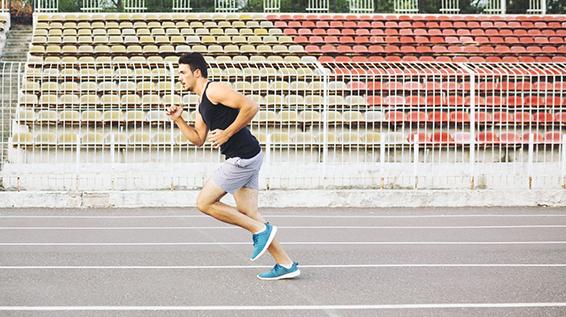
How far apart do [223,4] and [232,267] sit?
877 inches

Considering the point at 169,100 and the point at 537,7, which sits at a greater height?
the point at 537,7

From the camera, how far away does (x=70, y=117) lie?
61.2 ft

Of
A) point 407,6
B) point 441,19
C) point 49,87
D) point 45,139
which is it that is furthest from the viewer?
point 407,6

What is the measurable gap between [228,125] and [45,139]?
10.8 m

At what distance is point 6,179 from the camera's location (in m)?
16.2

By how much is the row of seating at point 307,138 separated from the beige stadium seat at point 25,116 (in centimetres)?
64

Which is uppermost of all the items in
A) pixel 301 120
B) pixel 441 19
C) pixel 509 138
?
pixel 441 19

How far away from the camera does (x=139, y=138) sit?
58.2 ft

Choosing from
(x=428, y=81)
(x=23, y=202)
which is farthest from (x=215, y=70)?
(x=23, y=202)

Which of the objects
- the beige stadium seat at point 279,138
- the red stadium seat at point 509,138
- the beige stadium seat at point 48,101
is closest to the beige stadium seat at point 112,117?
the beige stadium seat at point 48,101

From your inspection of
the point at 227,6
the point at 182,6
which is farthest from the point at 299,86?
the point at 182,6

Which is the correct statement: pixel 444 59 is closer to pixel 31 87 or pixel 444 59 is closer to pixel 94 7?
pixel 31 87

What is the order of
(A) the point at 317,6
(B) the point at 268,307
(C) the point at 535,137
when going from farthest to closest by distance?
1. (A) the point at 317,6
2. (C) the point at 535,137
3. (B) the point at 268,307

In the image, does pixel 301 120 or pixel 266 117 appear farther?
pixel 301 120
